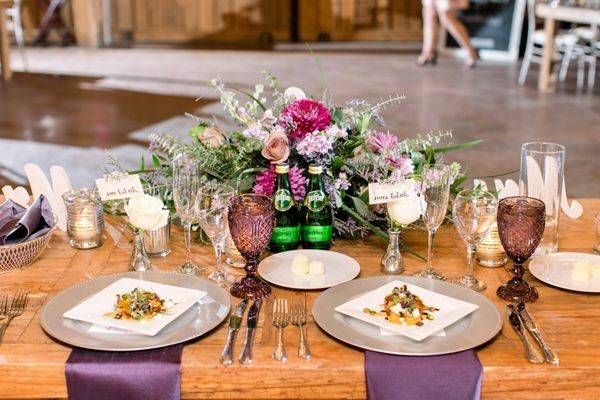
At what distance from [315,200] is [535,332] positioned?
0.56 m

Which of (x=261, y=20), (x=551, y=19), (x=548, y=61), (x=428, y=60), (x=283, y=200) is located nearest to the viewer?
(x=283, y=200)

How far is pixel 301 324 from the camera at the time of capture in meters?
1.40

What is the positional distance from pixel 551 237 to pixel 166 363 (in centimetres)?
94

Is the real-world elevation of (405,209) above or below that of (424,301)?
above

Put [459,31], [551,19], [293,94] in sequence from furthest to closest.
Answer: [459,31], [551,19], [293,94]

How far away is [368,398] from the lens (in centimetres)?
128

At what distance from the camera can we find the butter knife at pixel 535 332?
1287 mm

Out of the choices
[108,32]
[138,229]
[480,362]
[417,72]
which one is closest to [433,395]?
[480,362]

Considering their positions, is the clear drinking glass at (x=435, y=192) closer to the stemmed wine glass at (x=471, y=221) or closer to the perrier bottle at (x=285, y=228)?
the stemmed wine glass at (x=471, y=221)

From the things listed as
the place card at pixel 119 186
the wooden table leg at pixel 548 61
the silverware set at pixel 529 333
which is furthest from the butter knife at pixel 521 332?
the wooden table leg at pixel 548 61

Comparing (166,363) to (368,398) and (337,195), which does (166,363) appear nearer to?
(368,398)

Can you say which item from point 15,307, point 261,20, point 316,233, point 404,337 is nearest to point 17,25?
point 261,20

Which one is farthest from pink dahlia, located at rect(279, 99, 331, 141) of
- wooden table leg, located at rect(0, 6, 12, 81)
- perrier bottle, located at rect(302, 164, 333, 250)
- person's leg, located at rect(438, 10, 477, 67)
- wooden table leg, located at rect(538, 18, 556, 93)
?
person's leg, located at rect(438, 10, 477, 67)

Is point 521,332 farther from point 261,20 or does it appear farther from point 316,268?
point 261,20
